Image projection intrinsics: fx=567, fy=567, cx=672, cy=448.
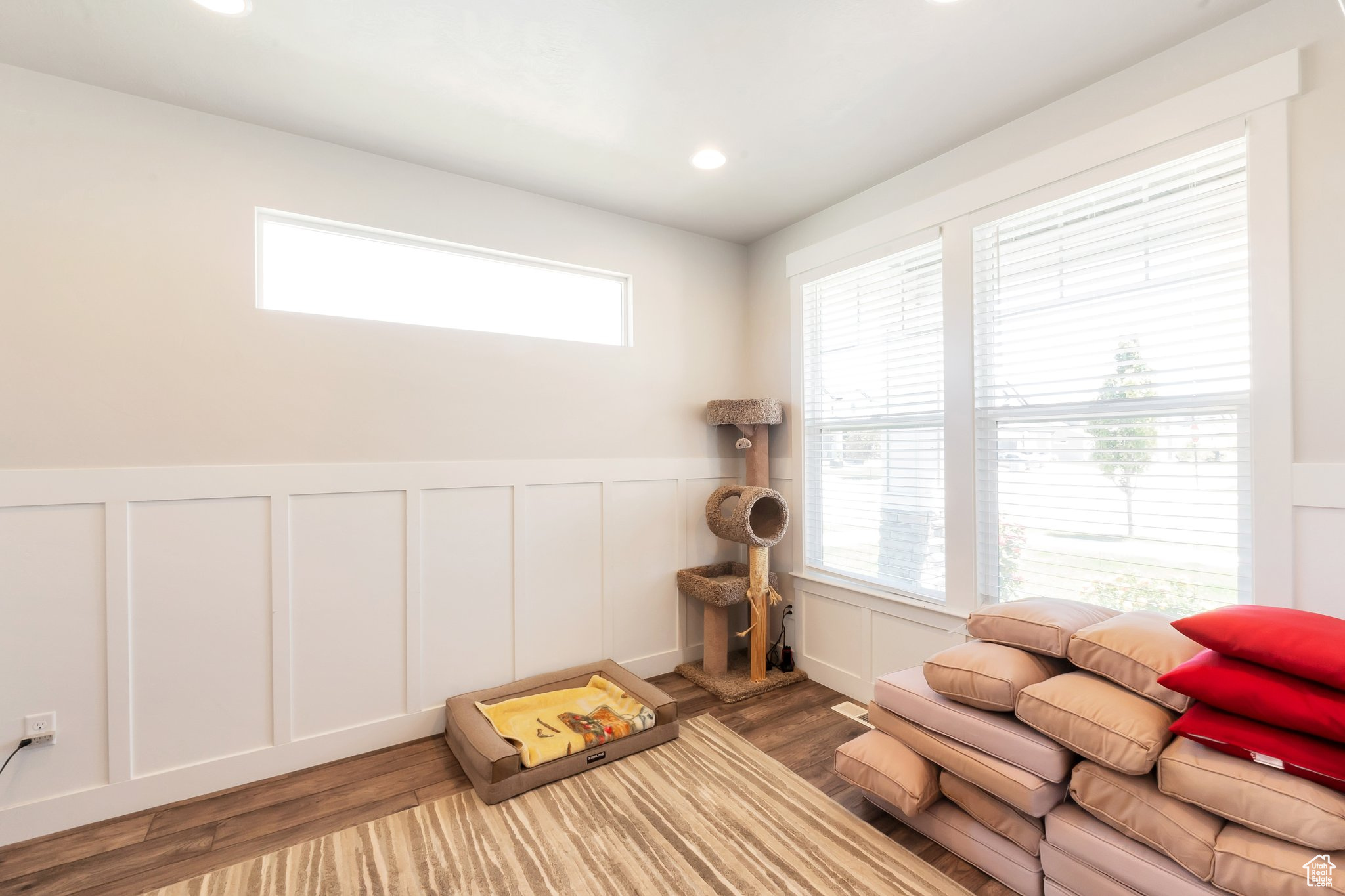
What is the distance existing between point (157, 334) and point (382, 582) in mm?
1283

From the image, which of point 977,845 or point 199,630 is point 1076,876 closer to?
point 977,845

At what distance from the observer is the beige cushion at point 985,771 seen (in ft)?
5.20

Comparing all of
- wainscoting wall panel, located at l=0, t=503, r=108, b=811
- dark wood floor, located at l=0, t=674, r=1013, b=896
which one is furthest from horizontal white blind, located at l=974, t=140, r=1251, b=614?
wainscoting wall panel, located at l=0, t=503, r=108, b=811

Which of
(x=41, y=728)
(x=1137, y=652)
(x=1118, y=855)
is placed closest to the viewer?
(x=1118, y=855)

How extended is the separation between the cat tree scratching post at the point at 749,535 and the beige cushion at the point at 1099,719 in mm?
1576

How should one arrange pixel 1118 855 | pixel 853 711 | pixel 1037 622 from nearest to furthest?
pixel 1118 855, pixel 1037 622, pixel 853 711

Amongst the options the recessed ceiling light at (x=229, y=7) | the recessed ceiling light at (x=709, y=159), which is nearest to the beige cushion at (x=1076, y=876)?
the recessed ceiling light at (x=709, y=159)

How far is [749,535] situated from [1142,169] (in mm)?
2168

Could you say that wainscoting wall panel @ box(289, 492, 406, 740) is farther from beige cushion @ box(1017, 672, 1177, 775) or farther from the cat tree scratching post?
beige cushion @ box(1017, 672, 1177, 775)

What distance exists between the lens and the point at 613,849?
1871mm

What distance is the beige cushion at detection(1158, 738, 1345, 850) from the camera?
1.19 m

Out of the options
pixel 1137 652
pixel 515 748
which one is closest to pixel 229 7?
pixel 515 748

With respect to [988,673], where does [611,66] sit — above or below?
above

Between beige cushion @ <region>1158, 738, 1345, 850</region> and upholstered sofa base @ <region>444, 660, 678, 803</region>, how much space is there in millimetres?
1745
